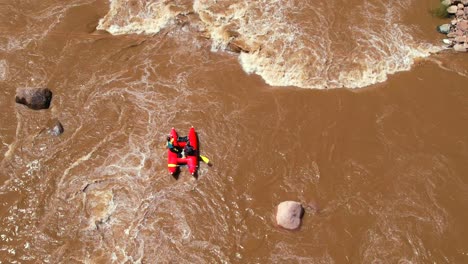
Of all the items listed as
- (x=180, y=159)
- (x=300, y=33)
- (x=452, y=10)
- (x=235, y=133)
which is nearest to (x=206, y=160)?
(x=180, y=159)

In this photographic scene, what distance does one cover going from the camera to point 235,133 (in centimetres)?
1260

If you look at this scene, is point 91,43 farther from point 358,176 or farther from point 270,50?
point 358,176

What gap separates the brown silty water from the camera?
422 inches

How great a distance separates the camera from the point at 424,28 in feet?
51.1

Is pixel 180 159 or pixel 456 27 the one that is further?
pixel 456 27

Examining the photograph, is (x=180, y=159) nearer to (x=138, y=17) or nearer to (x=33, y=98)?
(x=33, y=98)

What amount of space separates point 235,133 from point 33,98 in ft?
21.2

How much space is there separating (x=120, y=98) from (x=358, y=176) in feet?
25.7

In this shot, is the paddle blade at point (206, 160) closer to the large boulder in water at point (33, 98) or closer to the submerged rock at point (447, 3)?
the large boulder in water at point (33, 98)

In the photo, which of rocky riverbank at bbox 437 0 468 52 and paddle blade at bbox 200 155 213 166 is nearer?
paddle blade at bbox 200 155 213 166

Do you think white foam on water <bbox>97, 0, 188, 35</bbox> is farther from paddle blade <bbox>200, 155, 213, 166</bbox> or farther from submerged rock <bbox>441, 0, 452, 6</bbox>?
submerged rock <bbox>441, 0, 452, 6</bbox>

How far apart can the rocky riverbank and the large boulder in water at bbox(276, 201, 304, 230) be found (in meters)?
8.95

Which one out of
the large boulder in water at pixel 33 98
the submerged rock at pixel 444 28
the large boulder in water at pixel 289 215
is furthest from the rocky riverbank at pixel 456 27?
the large boulder in water at pixel 33 98

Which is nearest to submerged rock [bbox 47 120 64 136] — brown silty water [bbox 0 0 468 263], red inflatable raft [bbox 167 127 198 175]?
brown silty water [bbox 0 0 468 263]
